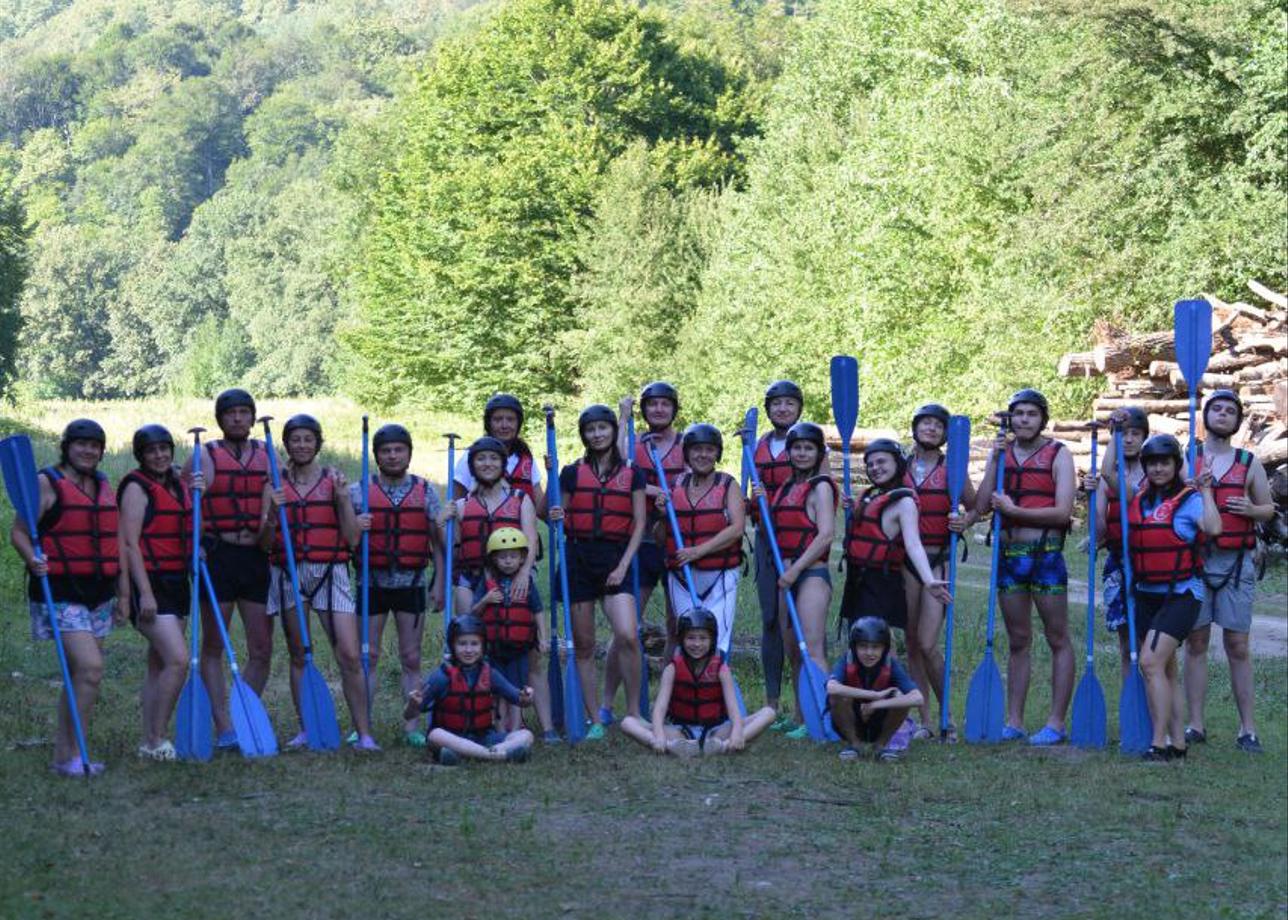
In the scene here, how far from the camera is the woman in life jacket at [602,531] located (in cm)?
1021

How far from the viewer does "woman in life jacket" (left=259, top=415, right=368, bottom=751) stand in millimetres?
9695

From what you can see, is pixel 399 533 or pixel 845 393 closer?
pixel 399 533

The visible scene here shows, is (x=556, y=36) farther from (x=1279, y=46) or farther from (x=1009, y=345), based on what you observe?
(x=1279, y=46)

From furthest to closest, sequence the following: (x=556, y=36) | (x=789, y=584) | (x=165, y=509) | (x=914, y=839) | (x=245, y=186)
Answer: (x=245, y=186) < (x=556, y=36) < (x=789, y=584) < (x=165, y=509) < (x=914, y=839)

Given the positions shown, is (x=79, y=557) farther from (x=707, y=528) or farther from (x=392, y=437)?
(x=707, y=528)

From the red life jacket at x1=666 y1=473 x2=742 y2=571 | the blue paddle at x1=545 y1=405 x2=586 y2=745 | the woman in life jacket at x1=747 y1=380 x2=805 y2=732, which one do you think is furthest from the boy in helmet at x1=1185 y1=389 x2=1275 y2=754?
the blue paddle at x1=545 y1=405 x2=586 y2=745

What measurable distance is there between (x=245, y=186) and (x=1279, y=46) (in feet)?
331

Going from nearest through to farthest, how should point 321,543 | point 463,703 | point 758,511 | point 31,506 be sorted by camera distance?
point 31,506
point 463,703
point 321,543
point 758,511

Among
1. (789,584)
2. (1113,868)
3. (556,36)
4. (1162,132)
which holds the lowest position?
(1113,868)

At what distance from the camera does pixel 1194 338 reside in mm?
11406

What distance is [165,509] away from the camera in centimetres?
945

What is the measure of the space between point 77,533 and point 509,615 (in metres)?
2.24

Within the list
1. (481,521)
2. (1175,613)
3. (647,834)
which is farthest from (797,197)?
(647,834)

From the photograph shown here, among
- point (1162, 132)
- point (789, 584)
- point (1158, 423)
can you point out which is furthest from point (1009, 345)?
point (789, 584)
